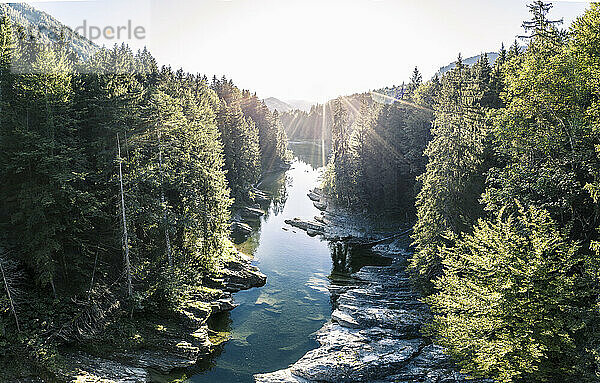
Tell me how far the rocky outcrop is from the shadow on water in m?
0.85

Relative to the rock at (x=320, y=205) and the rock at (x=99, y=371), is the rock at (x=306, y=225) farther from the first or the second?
the rock at (x=99, y=371)

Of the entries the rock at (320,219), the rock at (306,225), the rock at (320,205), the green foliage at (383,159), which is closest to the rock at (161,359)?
the rock at (306,225)

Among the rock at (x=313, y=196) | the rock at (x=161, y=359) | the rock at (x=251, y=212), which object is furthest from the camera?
the rock at (x=313, y=196)

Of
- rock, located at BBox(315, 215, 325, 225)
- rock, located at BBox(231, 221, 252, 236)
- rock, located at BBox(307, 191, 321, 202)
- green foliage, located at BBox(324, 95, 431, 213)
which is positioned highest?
green foliage, located at BBox(324, 95, 431, 213)

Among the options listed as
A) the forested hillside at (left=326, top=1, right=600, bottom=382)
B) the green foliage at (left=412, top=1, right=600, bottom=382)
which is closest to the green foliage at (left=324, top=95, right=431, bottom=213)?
the forested hillside at (left=326, top=1, right=600, bottom=382)

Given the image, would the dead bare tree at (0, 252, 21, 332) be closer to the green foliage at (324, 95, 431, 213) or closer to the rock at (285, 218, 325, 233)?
the rock at (285, 218, 325, 233)

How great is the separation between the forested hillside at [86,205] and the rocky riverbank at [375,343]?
10.3 meters

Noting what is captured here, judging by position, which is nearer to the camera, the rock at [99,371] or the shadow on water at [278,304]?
the rock at [99,371]

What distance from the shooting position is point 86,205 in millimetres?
20109

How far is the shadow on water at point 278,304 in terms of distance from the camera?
21938 mm

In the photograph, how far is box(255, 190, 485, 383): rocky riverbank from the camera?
62.5 feet

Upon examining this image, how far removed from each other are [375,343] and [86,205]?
1894 centimetres

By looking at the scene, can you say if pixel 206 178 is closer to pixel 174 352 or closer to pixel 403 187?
pixel 174 352

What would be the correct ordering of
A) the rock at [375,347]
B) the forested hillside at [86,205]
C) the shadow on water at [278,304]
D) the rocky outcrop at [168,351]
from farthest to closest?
the shadow on water at [278,304] < the rock at [375,347] < the forested hillside at [86,205] < the rocky outcrop at [168,351]
